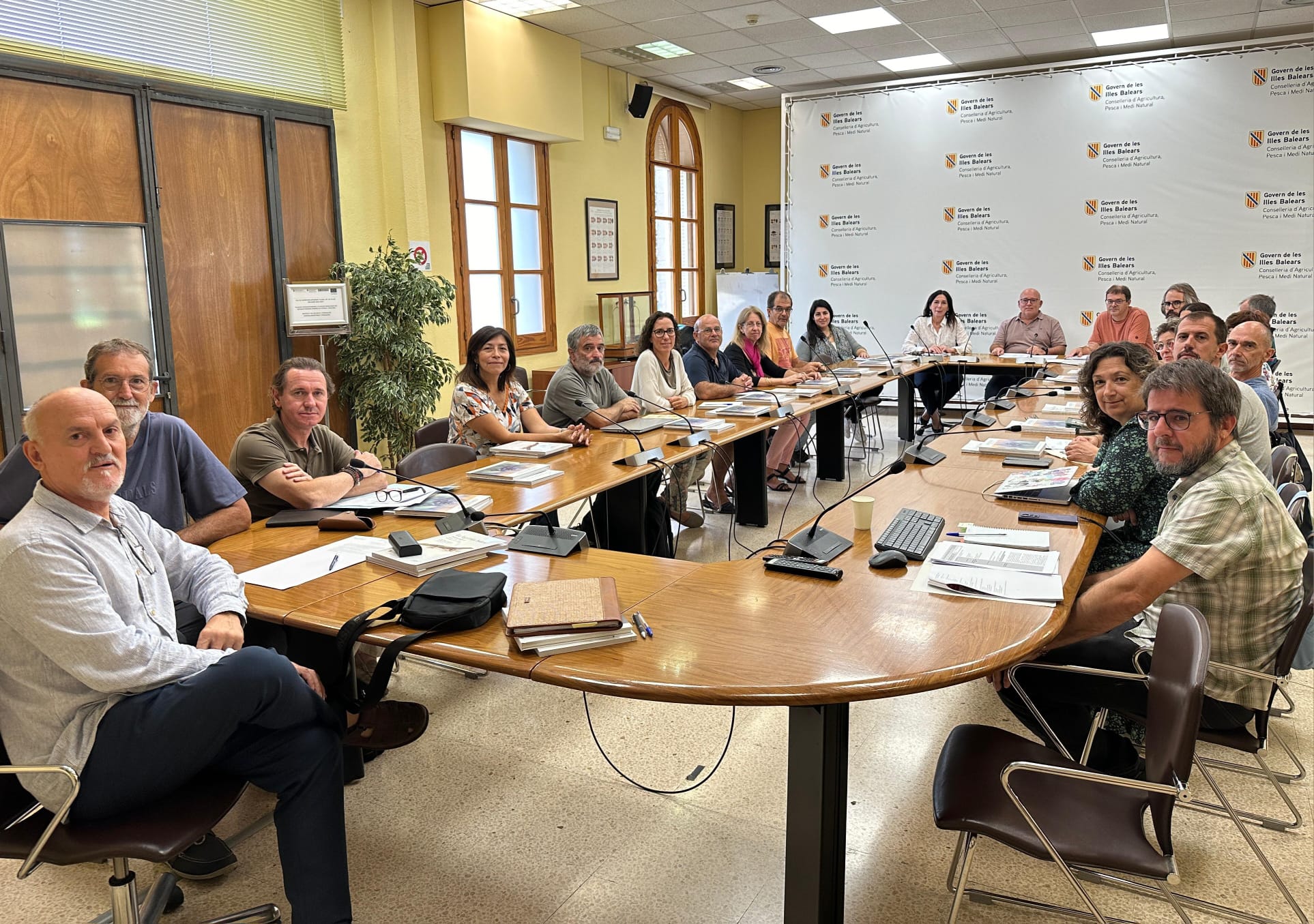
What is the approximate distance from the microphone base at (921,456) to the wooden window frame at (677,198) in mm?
5952

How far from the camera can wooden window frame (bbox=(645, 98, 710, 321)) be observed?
918 cm

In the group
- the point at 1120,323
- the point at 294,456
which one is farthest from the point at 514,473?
the point at 1120,323

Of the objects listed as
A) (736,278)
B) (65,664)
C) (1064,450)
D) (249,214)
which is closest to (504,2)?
(249,214)

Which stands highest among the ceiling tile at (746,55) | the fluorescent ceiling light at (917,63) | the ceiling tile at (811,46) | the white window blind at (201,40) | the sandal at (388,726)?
the fluorescent ceiling light at (917,63)

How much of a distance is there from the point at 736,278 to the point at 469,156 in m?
3.88

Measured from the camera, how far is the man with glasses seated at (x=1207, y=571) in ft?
6.27

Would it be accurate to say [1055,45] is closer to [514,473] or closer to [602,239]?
[602,239]

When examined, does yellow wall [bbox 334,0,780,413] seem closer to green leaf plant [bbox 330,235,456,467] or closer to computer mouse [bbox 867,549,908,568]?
green leaf plant [bbox 330,235,456,467]

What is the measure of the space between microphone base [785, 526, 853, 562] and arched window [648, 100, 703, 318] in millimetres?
7195

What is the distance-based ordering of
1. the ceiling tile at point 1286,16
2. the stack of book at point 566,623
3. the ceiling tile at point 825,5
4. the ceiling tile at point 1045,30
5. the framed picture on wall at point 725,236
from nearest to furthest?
the stack of book at point 566,623 < the ceiling tile at point 825,5 < the ceiling tile at point 1286,16 < the ceiling tile at point 1045,30 < the framed picture on wall at point 725,236

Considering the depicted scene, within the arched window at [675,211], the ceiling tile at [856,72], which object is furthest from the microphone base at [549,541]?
the ceiling tile at [856,72]

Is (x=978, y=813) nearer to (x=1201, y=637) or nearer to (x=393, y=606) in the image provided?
(x=1201, y=637)

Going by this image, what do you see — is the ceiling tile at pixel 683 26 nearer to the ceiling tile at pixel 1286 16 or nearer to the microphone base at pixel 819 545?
Answer: the ceiling tile at pixel 1286 16

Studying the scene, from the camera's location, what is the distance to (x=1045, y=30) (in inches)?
293
